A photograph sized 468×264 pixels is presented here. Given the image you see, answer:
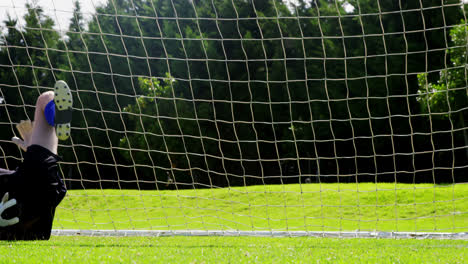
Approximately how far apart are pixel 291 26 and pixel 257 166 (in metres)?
6.82

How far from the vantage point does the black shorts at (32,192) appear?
442 centimetres

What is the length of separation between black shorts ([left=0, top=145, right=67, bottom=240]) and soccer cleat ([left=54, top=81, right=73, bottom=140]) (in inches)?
8.5

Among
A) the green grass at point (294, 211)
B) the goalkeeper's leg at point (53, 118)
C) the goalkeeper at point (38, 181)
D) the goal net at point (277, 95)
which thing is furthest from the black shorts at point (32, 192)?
the goal net at point (277, 95)

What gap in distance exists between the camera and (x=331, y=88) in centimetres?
2202

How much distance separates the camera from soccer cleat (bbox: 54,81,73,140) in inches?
181

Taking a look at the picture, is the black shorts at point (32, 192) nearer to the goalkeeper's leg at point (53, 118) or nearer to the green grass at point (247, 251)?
the goalkeeper's leg at point (53, 118)

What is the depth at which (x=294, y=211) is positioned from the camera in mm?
10242

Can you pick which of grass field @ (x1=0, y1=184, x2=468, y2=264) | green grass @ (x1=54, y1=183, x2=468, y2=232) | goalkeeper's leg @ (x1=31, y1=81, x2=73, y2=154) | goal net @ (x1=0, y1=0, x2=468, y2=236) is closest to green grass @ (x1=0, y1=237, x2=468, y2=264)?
grass field @ (x1=0, y1=184, x2=468, y2=264)

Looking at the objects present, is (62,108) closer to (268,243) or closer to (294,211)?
(268,243)

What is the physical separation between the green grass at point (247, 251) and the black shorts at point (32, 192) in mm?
244

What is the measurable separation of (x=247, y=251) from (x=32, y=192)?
6.96ft

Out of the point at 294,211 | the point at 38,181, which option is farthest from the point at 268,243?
the point at 294,211

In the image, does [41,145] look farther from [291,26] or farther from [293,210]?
[291,26]

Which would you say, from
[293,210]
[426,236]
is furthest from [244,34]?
[426,236]
